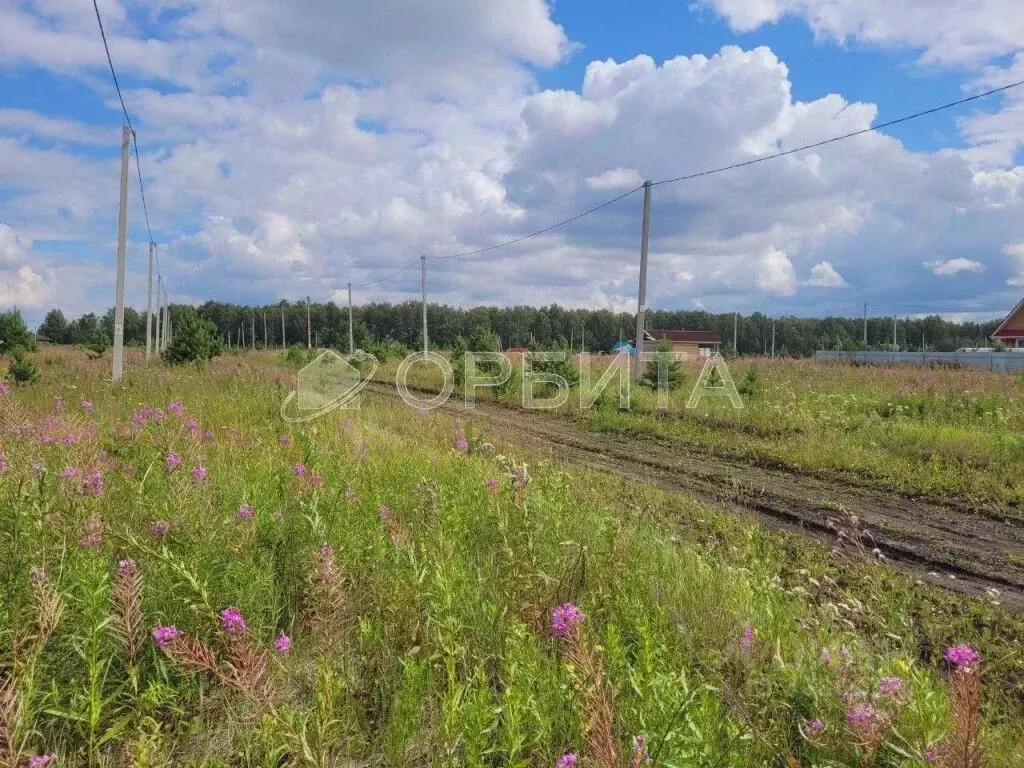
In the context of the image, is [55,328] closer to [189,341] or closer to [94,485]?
[189,341]

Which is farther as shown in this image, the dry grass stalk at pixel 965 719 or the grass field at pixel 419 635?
the grass field at pixel 419 635

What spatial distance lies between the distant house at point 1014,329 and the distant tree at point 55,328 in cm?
13282

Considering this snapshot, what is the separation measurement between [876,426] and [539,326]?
91336 mm

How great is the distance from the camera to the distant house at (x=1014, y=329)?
44531 millimetres

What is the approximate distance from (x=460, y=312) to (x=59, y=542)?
98749 millimetres

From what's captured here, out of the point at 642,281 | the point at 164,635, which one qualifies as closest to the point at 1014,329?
the point at 642,281

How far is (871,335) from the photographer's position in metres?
114

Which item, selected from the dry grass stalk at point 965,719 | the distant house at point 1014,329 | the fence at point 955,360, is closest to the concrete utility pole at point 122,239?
the dry grass stalk at point 965,719

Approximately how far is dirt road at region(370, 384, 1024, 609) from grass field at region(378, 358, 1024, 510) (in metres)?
0.63

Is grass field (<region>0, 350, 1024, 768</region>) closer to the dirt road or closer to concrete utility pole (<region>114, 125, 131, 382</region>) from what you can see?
the dirt road

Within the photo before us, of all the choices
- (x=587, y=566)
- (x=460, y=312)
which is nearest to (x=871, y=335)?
(x=460, y=312)

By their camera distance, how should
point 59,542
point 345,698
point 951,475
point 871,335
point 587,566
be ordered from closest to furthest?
point 345,698 → point 59,542 → point 587,566 → point 951,475 → point 871,335

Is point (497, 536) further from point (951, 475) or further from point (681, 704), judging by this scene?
point (951, 475)

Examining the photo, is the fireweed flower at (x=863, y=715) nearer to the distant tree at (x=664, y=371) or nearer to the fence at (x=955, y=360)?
the distant tree at (x=664, y=371)
